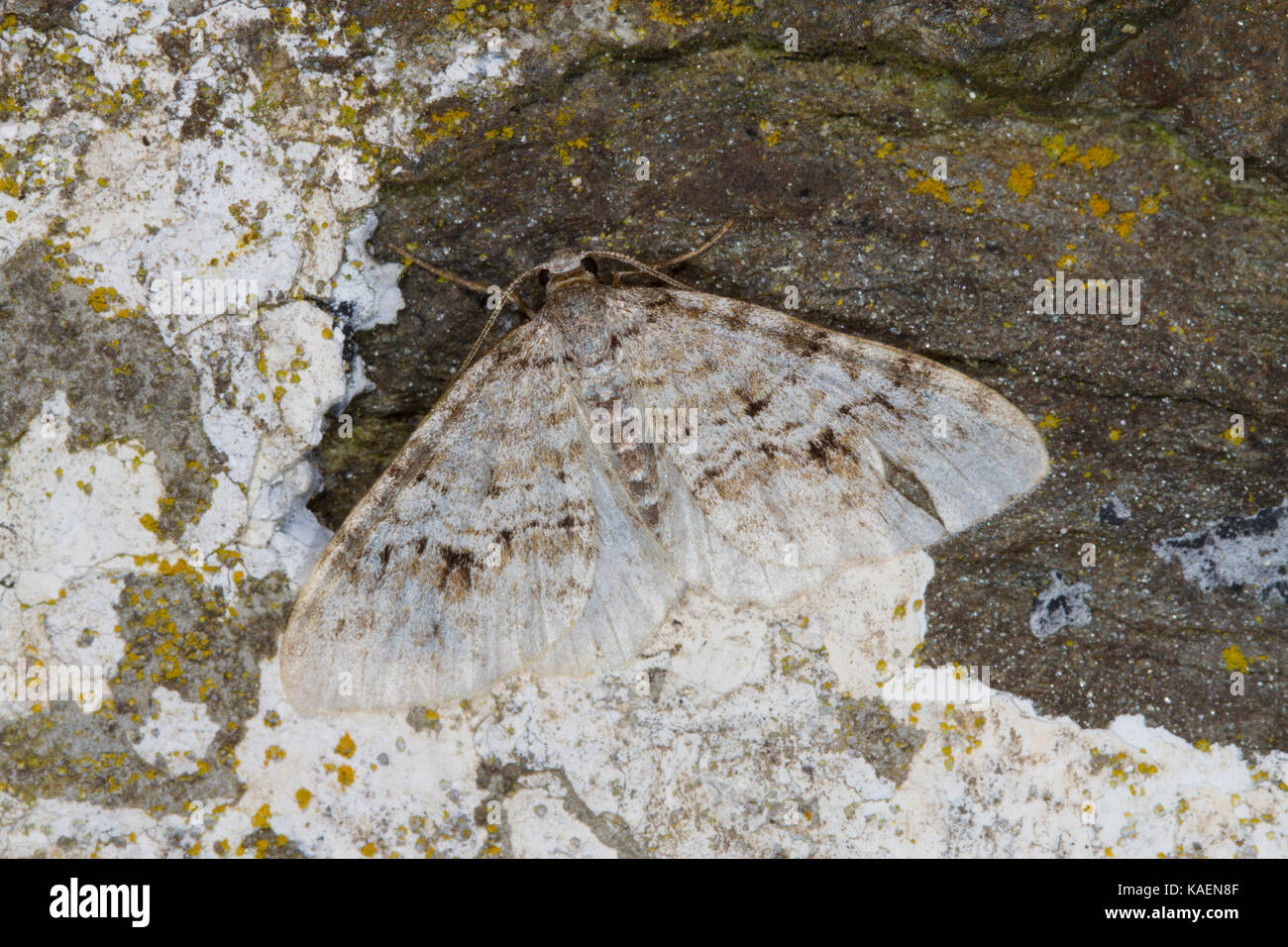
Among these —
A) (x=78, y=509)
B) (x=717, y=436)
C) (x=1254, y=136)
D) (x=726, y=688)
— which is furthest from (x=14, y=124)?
(x=1254, y=136)

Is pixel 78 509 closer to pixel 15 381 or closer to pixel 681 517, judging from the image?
pixel 15 381

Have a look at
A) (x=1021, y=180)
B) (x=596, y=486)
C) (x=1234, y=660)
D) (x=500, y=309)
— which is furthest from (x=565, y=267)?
(x=1234, y=660)

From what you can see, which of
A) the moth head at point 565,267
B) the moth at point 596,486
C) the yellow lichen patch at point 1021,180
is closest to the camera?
the moth at point 596,486

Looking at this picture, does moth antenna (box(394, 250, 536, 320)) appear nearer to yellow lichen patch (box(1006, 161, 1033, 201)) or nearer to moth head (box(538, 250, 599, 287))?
moth head (box(538, 250, 599, 287))

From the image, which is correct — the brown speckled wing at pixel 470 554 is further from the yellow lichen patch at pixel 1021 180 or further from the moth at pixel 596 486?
the yellow lichen patch at pixel 1021 180

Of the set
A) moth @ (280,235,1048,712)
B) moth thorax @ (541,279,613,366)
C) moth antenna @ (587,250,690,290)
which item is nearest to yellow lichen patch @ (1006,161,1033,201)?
moth @ (280,235,1048,712)

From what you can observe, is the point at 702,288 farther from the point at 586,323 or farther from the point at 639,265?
the point at 586,323

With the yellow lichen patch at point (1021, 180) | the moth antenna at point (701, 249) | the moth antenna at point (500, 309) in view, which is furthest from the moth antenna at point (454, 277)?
the yellow lichen patch at point (1021, 180)
